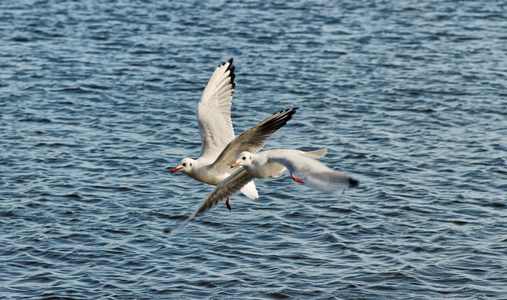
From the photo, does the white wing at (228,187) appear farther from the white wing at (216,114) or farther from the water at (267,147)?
the water at (267,147)

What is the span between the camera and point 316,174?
8406 mm

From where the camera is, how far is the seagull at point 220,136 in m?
10.4

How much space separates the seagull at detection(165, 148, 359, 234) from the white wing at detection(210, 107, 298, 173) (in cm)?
29

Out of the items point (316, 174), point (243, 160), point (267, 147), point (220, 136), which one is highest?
point (316, 174)

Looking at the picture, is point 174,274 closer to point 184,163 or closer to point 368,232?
point 184,163

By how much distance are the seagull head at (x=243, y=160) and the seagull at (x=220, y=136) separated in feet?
0.98

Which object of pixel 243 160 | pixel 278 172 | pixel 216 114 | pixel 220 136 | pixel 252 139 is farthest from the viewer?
pixel 216 114

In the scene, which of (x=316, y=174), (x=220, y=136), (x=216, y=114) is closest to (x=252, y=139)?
(x=220, y=136)

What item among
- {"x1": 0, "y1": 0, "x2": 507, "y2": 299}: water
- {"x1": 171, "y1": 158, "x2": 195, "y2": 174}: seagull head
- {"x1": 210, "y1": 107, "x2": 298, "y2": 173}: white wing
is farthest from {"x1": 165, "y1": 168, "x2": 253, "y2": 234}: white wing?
{"x1": 0, "y1": 0, "x2": 507, "y2": 299}: water

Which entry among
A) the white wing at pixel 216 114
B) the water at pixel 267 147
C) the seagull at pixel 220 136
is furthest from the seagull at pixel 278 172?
the water at pixel 267 147

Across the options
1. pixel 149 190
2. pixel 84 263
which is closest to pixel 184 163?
pixel 84 263

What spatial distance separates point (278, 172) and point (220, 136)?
1.75 metres

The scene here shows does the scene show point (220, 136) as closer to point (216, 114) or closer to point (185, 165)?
point (216, 114)

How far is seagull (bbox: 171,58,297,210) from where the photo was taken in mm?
10359
